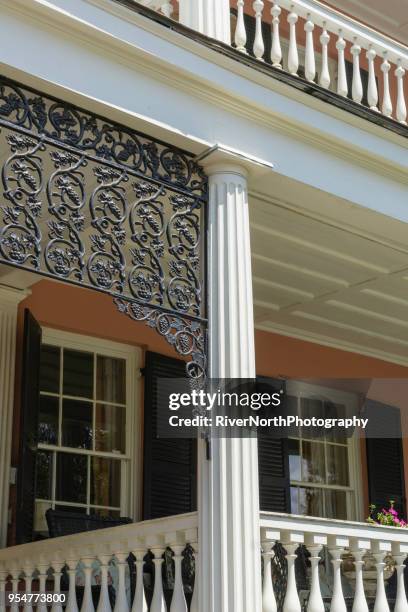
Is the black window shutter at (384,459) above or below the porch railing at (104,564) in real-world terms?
above

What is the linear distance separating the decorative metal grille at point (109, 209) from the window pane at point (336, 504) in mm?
4284

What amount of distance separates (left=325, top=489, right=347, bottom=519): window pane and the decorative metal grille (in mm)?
4284

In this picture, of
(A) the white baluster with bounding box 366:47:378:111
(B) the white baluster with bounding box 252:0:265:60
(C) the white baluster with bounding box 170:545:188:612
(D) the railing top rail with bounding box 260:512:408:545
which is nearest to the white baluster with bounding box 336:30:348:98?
(A) the white baluster with bounding box 366:47:378:111

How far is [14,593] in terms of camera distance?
17.3ft

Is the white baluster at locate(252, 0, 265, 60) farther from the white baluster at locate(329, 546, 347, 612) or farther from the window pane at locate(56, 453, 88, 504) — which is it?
the window pane at locate(56, 453, 88, 504)

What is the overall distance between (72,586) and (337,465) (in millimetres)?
4177

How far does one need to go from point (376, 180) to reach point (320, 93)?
2.15 ft

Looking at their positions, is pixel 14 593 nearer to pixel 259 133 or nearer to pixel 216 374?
pixel 216 374

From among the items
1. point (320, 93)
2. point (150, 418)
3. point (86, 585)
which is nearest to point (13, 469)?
point (150, 418)

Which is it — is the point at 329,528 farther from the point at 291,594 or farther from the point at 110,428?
the point at 110,428

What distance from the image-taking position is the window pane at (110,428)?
709 cm

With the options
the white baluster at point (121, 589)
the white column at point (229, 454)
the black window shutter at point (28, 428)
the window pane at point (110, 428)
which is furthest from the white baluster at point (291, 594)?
the window pane at point (110, 428)

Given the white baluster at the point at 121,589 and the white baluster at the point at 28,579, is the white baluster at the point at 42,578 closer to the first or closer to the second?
the white baluster at the point at 28,579

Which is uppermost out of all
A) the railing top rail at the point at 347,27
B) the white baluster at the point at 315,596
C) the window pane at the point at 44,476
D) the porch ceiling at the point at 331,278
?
the railing top rail at the point at 347,27
